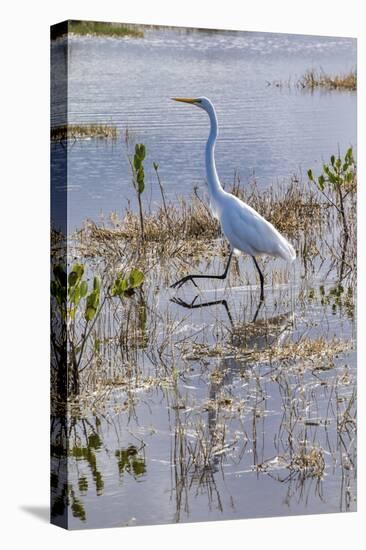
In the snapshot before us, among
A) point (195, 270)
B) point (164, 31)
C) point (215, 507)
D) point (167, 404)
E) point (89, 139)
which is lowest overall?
point (215, 507)

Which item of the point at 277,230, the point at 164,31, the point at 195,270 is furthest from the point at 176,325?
the point at 164,31

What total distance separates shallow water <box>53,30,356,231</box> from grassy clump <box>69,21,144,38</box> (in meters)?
0.04

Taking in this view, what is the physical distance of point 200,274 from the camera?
909 cm

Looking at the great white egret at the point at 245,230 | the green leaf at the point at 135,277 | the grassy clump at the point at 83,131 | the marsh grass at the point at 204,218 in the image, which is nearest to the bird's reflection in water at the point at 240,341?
the great white egret at the point at 245,230

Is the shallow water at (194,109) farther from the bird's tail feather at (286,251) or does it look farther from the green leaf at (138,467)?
the green leaf at (138,467)

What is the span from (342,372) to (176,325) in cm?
120

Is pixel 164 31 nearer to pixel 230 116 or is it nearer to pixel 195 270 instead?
pixel 230 116

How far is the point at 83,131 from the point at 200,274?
3.96ft

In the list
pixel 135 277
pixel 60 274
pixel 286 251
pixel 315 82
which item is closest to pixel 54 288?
pixel 60 274

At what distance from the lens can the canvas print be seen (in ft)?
28.0

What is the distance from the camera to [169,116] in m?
8.88

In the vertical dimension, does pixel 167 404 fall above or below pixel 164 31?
below

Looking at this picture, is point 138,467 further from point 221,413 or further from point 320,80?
point 320,80

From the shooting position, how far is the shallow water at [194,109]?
852 centimetres
